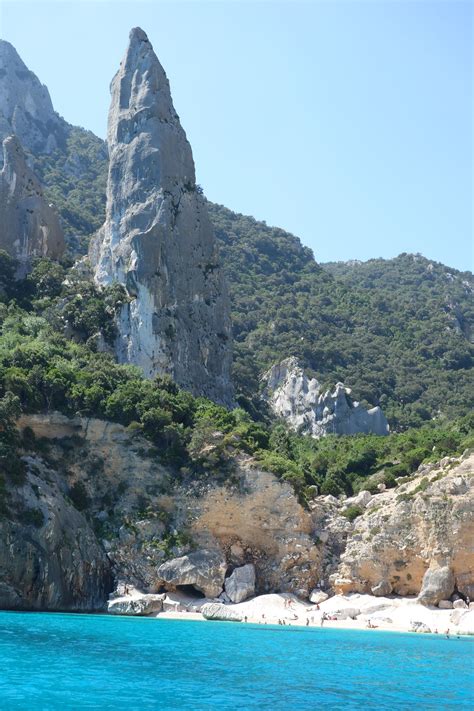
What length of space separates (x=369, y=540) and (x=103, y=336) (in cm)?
2648

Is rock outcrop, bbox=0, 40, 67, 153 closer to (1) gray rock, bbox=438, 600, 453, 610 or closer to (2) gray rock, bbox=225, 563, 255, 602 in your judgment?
(2) gray rock, bbox=225, 563, 255, 602

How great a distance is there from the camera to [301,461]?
5978cm

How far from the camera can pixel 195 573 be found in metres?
45.7

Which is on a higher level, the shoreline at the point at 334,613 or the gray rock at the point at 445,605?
the gray rock at the point at 445,605

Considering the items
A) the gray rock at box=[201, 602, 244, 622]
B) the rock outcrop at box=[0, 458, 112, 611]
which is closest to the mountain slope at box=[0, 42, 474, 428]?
the rock outcrop at box=[0, 458, 112, 611]

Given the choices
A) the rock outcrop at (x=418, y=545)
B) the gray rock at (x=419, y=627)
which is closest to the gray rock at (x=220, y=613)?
the rock outcrop at (x=418, y=545)

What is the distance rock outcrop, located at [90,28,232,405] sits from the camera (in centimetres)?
6450

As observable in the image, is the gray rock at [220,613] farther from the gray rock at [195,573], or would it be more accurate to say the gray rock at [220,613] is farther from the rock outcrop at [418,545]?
the rock outcrop at [418,545]

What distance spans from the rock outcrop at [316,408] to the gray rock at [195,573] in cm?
3496

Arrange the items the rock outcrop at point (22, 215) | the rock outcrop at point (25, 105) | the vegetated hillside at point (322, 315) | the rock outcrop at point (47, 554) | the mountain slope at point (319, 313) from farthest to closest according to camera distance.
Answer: the rock outcrop at point (25, 105), the mountain slope at point (319, 313), the vegetated hillside at point (322, 315), the rock outcrop at point (22, 215), the rock outcrop at point (47, 554)

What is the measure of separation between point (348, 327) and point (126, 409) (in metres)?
56.6

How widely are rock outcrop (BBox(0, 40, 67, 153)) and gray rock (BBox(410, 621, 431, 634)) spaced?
9025 centimetres

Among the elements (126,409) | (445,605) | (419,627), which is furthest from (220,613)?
(126,409)

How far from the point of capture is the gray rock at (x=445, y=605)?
43.6m
